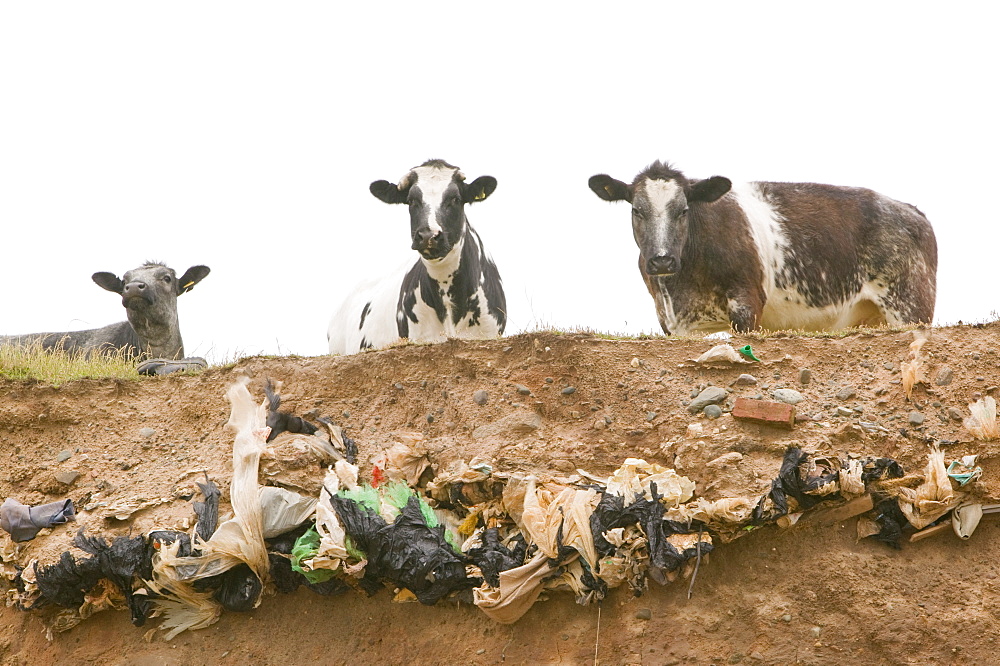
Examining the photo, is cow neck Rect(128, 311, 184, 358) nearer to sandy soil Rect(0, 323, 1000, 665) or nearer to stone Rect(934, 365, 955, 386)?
sandy soil Rect(0, 323, 1000, 665)

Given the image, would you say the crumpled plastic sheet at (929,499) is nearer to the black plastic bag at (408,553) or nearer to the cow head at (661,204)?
the black plastic bag at (408,553)

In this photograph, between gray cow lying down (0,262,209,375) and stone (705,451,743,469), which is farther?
gray cow lying down (0,262,209,375)

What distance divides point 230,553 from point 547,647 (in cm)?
211

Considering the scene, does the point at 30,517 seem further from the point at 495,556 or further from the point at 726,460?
the point at 726,460

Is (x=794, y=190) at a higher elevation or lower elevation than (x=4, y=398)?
higher

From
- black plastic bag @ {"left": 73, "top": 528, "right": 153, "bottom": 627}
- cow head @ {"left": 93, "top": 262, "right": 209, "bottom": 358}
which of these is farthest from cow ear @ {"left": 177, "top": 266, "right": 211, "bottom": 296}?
black plastic bag @ {"left": 73, "top": 528, "right": 153, "bottom": 627}

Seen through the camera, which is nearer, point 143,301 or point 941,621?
point 941,621

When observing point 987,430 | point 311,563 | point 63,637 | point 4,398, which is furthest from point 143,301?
point 987,430

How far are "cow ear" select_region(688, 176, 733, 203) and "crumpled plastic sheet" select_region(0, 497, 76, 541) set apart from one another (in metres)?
6.51

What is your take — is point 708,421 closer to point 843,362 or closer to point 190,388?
point 843,362

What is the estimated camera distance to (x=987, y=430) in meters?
6.88

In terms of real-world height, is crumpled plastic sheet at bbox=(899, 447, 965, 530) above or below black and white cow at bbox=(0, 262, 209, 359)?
below

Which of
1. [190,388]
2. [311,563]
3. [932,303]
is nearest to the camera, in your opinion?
[311,563]

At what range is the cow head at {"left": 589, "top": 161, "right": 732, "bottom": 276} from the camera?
10148 mm
